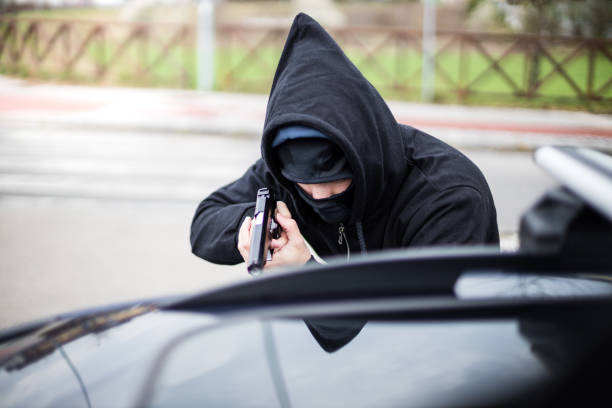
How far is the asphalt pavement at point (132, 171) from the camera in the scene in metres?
4.85

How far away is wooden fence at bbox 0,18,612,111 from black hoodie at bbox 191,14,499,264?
13.1 m

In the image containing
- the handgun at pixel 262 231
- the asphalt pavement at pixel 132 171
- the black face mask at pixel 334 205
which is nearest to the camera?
the handgun at pixel 262 231

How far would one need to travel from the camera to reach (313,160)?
6.78 ft

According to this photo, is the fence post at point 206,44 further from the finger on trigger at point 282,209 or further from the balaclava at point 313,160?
the balaclava at point 313,160

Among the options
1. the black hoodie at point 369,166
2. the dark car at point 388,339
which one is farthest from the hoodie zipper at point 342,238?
the dark car at point 388,339

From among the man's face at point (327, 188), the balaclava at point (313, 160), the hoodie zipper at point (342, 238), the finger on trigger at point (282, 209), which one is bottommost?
the hoodie zipper at point (342, 238)

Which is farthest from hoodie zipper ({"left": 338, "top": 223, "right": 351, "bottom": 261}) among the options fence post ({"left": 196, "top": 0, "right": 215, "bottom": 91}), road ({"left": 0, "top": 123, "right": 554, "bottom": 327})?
fence post ({"left": 196, "top": 0, "right": 215, "bottom": 91})

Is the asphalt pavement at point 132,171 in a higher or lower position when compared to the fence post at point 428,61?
lower

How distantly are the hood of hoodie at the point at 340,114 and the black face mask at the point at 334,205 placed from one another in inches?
1.6

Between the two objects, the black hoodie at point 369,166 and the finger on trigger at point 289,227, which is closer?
the black hoodie at point 369,166

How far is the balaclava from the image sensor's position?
206 centimetres

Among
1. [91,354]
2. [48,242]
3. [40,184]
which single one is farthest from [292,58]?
[40,184]

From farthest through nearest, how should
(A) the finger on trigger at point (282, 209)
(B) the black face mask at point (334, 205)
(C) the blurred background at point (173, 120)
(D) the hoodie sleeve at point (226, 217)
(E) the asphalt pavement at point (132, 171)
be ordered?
1. (C) the blurred background at point (173, 120)
2. (E) the asphalt pavement at point (132, 171)
3. (D) the hoodie sleeve at point (226, 217)
4. (A) the finger on trigger at point (282, 209)
5. (B) the black face mask at point (334, 205)

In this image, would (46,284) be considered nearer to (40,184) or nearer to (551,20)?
(40,184)
